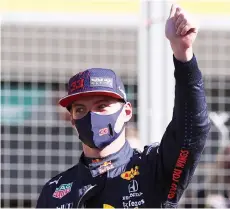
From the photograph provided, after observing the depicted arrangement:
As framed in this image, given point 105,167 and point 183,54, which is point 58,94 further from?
point 183,54

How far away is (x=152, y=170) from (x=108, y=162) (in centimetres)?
19

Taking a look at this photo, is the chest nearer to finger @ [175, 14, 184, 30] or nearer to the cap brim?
the cap brim

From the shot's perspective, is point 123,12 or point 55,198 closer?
point 55,198

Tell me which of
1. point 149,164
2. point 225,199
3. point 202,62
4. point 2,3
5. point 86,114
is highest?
point 2,3

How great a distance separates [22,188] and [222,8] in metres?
2.00

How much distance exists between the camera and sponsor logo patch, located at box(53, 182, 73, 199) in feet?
9.83

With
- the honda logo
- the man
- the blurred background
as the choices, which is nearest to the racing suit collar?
the man

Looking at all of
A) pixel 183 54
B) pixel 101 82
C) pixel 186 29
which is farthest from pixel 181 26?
pixel 101 82

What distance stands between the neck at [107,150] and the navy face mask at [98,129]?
19 mm

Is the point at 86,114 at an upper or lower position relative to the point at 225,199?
upper

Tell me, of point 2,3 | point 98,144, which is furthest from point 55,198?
point 2,3

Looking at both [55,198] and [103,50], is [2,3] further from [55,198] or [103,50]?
[55,198]

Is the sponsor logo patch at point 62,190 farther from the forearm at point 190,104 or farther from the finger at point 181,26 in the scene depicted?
the finger at point 181,26

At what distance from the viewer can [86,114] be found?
3.04m
